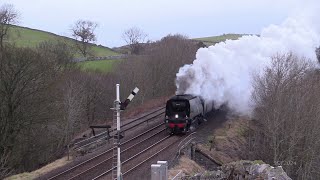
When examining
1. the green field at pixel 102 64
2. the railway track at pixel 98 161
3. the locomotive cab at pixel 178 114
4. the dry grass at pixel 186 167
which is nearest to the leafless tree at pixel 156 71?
the green field at pixel 102 64

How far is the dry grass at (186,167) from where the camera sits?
2726 cm

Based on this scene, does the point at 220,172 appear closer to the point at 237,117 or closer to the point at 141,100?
the point at 237,117

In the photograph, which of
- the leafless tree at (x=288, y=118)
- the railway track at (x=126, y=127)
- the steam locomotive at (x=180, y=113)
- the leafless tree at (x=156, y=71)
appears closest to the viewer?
the railway track at (x=126, y=127)

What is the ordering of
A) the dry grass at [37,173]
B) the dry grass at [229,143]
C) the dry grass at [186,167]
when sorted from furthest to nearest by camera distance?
the dry grass at [229,143] → the dry grass at [186,167] → the dry grass at [37,173]

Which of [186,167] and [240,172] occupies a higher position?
[240,172]

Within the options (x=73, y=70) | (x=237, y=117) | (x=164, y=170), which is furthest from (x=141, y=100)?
(x=164, y=170)

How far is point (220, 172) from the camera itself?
23250mm

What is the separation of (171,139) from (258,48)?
14162 mm

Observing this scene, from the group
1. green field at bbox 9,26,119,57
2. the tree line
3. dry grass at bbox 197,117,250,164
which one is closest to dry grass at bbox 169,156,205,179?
dry grass at bbox 197,117,250,164

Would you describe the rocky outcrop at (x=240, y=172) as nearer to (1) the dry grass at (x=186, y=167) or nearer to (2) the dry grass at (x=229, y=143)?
(1) the dry grass at (x=186, y=167)

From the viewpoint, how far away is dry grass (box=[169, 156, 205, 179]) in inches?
1073

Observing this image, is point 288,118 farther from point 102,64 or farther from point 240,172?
→ point 102,64

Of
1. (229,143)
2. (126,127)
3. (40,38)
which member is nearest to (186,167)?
(229,143)

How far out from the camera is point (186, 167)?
94.6 ft
